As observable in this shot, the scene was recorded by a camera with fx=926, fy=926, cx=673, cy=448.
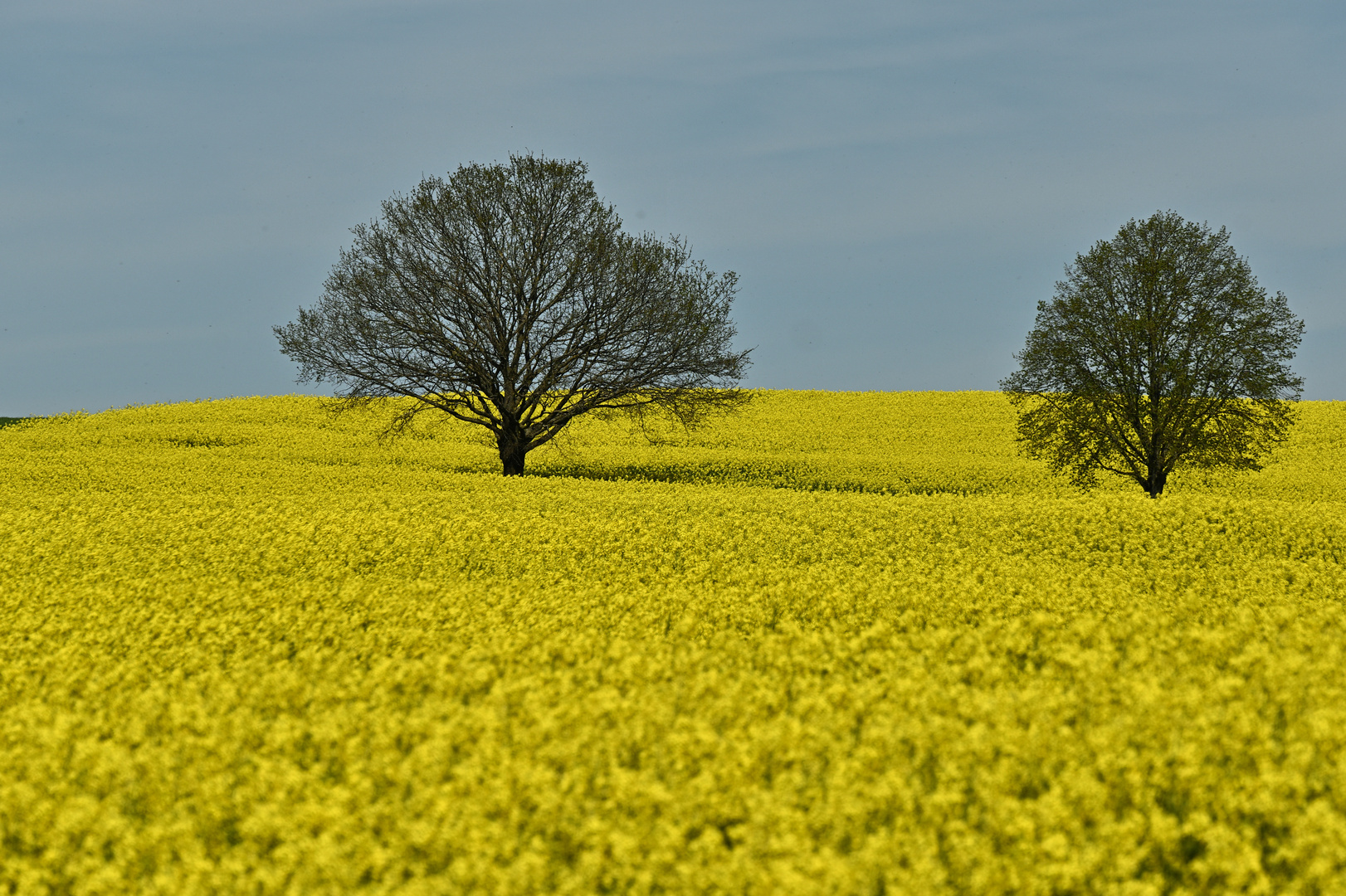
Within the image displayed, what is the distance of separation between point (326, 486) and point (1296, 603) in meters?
22.7

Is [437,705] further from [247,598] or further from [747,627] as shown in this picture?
[247,598]

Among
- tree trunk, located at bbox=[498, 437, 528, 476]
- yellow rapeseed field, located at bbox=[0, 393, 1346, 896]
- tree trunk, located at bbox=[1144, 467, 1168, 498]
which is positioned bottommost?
yellow rapeseed field, located at bbox=[0, 393, 1346, 896]

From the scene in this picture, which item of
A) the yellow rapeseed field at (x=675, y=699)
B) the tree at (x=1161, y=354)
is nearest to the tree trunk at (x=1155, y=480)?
the tree at (x=1161, y=354)

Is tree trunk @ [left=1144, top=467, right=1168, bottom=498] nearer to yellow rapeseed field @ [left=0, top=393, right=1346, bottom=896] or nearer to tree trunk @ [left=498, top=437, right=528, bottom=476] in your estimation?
yellow rapeseed field @ [left=0, top=393, right=1346, bottom=896]

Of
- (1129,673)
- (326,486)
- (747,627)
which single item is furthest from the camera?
(326,486)

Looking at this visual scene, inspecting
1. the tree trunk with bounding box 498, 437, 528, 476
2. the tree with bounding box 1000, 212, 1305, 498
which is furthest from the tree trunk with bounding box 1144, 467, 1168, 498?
the tree trunk with bounding box 498, 437, 528, 476

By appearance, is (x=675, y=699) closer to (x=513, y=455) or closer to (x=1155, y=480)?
(x=513, y=455)

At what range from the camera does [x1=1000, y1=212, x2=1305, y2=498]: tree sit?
2891 centimetres

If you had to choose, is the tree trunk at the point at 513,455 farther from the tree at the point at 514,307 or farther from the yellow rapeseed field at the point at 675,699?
the yellow rapeseed field at the point at 675,699

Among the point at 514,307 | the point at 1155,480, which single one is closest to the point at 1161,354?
the point at 1155,480

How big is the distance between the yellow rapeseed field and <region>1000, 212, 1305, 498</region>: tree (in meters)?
11.5

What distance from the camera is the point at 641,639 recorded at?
32.1 ft

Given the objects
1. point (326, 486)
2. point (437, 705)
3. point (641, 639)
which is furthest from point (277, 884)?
point (326, 486)

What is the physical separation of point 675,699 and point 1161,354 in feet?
87.9
